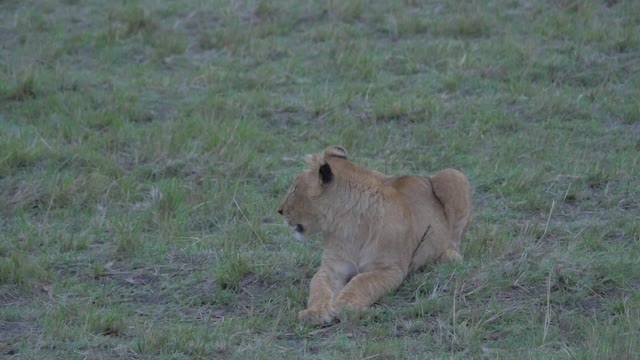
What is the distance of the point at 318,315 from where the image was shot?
16.9ft

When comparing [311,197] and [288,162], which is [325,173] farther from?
[288,162]

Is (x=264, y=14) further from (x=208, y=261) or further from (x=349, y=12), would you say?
(x=208, y=261)

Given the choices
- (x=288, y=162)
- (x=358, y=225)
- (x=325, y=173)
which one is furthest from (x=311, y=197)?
(x=288, y=162)

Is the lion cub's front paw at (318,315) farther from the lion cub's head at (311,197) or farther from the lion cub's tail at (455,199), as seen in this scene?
the lion cub's tail at (455,199)

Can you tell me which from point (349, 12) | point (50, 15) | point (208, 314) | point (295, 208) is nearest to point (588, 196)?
point (295, 208)

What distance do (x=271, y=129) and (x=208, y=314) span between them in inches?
123

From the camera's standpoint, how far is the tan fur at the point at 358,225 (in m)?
5.50

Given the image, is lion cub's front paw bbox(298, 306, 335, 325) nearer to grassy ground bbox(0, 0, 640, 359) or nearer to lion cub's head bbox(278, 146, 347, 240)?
grassy ground bbox(0, 0, 640, 359)

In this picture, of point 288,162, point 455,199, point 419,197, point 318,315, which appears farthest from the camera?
point 288,162

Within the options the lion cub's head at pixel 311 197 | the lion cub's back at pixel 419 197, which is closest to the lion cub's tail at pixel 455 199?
the lion cub's back at pixel 419 197

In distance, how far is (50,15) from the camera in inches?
424

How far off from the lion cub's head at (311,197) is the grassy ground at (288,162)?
29 cm

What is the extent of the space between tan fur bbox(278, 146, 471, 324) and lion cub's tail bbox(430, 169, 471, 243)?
0.24m

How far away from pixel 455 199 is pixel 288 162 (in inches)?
73.2
